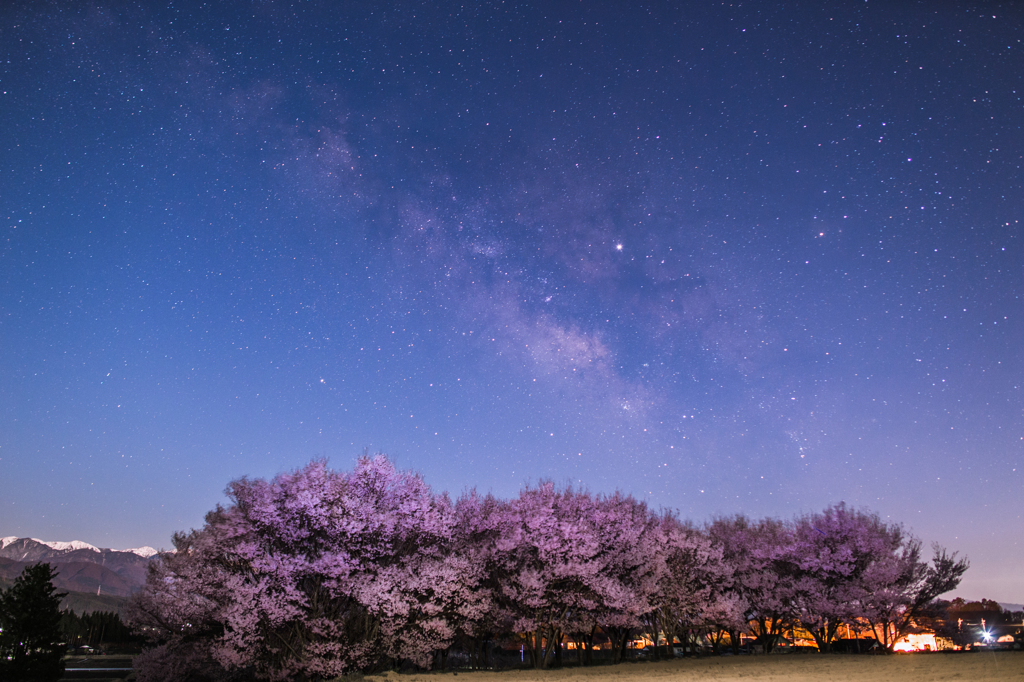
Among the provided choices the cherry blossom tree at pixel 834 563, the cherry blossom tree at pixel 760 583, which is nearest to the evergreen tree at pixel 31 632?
the cherry blossom tree at pixel 760 583

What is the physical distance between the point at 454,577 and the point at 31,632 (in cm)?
5166

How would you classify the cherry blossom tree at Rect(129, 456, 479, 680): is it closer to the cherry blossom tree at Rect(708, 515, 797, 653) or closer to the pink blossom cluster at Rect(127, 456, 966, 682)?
the pink blossom cluster at Rect(127, 456, 966, 682)

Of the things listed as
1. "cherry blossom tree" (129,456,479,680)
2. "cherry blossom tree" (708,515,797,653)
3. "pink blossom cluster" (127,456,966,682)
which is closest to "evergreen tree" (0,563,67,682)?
"pink blossom cluster" (127,456,966,682)

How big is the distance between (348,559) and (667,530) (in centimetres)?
2790

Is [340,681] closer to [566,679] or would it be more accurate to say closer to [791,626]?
[566,679]

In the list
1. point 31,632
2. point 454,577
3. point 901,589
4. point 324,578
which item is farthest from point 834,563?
point 31,632

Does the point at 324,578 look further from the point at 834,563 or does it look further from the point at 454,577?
the point at 834,563

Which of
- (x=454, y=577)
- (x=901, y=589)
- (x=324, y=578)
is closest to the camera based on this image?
(x=324, y=578)

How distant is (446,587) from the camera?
3156cm

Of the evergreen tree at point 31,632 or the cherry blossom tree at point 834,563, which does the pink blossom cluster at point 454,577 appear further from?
the evergreen tree at point 31,632

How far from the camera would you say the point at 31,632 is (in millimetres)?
55406

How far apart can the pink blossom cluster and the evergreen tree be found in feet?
77.3

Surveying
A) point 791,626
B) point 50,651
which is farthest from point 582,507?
point 50,651

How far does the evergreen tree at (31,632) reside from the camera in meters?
53.3
